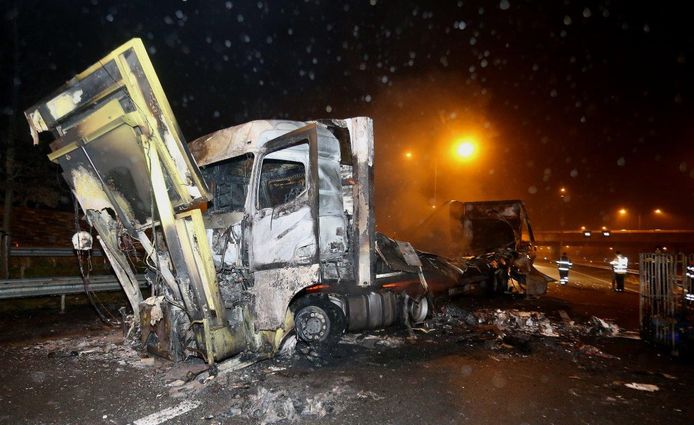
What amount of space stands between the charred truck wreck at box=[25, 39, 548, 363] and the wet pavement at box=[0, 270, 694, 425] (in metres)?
0.40

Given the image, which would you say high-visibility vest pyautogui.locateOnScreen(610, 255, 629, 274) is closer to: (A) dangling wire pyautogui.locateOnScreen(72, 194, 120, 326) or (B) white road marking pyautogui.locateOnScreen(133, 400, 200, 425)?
(B) white road marking pyautogui.locateOnScreen(133, 400, 200, 425)

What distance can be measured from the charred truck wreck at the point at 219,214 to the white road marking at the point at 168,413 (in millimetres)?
526

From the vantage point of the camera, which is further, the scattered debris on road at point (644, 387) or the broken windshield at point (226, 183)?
the broken windshield at point (226, 183)

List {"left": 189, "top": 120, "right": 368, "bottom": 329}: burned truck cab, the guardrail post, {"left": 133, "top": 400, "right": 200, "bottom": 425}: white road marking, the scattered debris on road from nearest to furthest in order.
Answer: {"left": 133, "top": 400, "right": 200, "bottom": 425}: white road marking
the scattered debris on road
{"left": 189, "top": 120, "right": 368, "bottom": 329}: burned truck cab
the guardrail post

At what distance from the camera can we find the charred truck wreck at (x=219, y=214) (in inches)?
148

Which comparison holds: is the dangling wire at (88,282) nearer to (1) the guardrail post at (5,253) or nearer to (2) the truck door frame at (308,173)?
(2) the truck door frame at (308,173)

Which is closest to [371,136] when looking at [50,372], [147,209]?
[147,209]

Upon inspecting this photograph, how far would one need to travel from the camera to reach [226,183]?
549cm

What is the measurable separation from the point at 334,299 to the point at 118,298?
5301 millimetres

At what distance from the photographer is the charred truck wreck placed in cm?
375

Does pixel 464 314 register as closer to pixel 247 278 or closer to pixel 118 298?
pixel 247 278

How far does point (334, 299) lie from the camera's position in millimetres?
5105

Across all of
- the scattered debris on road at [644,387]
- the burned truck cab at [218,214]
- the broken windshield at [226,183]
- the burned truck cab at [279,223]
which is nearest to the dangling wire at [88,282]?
the burned truck cab at [218,214]

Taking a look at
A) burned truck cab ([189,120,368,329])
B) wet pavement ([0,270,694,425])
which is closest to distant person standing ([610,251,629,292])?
wet pavement ([0,270,694,425])
